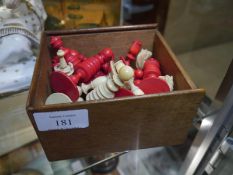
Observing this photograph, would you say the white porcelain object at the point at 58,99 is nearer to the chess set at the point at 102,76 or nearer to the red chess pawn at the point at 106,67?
the chess set at the point at 102,76

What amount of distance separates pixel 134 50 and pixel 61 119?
0.21 meters

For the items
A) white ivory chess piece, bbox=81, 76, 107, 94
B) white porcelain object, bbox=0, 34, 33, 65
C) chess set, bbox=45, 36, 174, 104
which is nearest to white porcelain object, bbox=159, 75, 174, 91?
chess set, bbox=45, 36, 174, 104


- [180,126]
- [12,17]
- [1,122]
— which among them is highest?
[12,17]

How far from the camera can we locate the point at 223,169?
46 centimetres

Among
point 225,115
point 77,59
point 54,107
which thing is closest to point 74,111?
point 54,107

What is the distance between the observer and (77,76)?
1.29ft

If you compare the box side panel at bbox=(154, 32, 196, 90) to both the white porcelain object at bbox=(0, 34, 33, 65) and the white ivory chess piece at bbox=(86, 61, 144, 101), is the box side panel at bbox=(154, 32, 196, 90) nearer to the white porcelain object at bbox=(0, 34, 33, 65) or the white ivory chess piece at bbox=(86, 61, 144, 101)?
the white ivory chess piece at bbox=(86, 61, 144, 101)

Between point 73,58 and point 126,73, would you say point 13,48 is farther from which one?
point 126,73

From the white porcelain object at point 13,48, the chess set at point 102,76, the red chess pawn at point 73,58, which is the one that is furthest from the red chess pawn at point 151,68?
the white porcelain object at point 13,48

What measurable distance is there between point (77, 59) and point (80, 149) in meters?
0.17

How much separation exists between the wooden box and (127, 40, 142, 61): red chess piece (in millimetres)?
19

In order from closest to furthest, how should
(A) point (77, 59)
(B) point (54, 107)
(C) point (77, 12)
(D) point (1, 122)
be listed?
(B) point (54, 107) < (A) point (77, 59) < (D) point (1, 122) < (C) point (77, 12)

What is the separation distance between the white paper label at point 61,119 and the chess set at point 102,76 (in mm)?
38

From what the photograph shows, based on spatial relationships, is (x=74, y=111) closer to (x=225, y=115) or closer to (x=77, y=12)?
(x=225, y=115)
